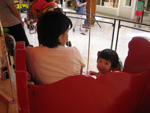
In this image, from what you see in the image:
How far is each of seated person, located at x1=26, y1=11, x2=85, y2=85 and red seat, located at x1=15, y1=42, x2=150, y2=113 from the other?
0.06 m

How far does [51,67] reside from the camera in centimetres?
96

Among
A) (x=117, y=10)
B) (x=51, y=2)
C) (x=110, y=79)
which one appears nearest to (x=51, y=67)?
(x=110, y=79)

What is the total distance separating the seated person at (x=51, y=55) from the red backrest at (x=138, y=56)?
0.64 metres

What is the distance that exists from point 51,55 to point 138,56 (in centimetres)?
84

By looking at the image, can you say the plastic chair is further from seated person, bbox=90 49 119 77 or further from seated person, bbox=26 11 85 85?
seated person, bbox=26 11 85 85

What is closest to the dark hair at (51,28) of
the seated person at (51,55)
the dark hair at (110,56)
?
the seated person at (51,55)

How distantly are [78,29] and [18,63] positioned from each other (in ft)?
15.4

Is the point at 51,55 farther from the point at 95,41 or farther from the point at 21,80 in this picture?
the point at 95,41

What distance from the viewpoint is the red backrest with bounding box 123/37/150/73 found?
1.32 m

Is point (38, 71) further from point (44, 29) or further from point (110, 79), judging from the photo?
point (110, 79)

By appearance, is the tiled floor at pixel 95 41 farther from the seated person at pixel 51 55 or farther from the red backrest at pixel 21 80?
the red backrest at pixel 21 80

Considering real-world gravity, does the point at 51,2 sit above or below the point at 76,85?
above

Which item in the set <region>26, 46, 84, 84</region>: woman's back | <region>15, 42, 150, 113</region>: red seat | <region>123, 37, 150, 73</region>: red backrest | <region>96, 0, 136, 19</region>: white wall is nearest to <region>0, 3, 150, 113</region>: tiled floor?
<region>123, 37, 150, 73</region>: red backrest

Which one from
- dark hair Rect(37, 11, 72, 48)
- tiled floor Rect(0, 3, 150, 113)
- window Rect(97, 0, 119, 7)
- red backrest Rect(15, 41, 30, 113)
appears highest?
window Rect(97, 0, 119, 7)
